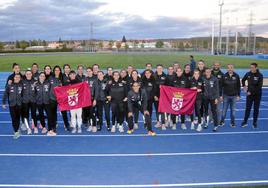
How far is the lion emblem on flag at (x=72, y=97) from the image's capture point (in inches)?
384

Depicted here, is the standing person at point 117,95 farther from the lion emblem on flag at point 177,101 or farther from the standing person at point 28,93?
the standing person at point 28,93

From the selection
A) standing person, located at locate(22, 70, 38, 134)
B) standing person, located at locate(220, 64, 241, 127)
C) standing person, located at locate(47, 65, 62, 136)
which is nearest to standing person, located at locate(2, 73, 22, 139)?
standing person, located at locate(22, 70, 38, 134)

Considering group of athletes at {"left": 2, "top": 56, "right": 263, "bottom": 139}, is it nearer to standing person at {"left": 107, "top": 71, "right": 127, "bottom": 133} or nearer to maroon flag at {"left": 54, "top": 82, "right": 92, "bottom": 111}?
standing person at {"left": 107, "top": 71, "right": 127, "bottom": 133}

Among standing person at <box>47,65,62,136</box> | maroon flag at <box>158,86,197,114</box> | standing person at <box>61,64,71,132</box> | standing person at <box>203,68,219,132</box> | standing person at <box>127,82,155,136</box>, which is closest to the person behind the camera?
standing person at <box>47,65,62,136</box>

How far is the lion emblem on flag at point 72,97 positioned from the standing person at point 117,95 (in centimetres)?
101

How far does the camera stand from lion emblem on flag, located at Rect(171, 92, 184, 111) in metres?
10.1

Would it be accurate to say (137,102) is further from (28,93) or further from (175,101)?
(28,93)

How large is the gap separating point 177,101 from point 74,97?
128 inches

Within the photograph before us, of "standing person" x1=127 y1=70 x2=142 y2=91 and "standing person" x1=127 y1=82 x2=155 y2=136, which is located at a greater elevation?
"standing person" x1=127 y1=70 x2=142 y2=91

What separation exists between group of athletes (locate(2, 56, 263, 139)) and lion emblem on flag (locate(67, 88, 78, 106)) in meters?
0.24

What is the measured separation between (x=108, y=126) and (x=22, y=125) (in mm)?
2756

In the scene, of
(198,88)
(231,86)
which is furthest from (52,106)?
(231,86)

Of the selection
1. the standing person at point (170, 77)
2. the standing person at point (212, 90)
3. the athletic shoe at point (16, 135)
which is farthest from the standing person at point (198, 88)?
the athletic shoe at point (16, 135)

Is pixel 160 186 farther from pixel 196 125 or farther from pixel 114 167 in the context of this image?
pixel 196 125
